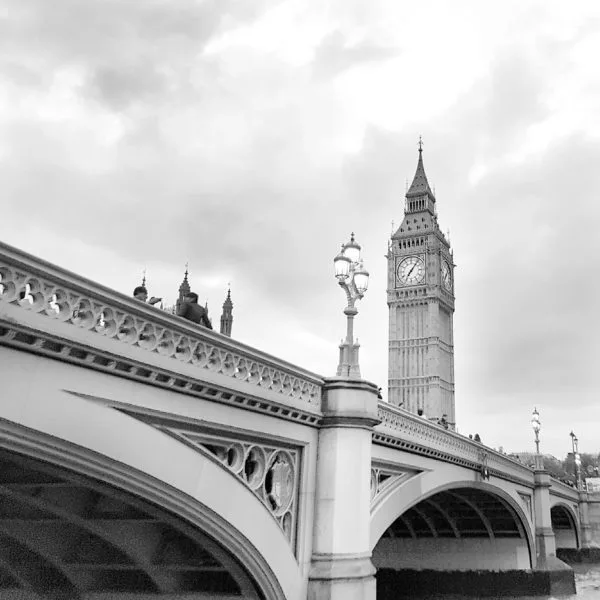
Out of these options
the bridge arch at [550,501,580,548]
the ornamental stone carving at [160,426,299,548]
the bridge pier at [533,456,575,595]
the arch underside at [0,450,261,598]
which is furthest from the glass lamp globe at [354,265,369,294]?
the bridge arch at [550,501,580,548]

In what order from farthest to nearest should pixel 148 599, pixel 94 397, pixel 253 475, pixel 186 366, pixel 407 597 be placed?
pixel 407 597 → pixel 148 599 → pixel 253 475 → pixel 186 366 → pixel 94 397

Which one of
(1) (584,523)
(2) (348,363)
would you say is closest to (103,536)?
(2) (348,363)

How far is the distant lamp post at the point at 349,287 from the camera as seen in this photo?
37.6ft

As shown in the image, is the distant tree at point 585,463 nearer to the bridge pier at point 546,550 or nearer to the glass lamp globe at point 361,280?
the bridge pier at point 546,550

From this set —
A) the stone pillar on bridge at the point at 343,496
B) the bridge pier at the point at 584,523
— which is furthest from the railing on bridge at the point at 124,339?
the bridge pier at the point at 584,523

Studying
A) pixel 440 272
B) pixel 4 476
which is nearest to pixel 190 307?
pixel 4 476

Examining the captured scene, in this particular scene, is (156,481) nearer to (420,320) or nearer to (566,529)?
(566,529)

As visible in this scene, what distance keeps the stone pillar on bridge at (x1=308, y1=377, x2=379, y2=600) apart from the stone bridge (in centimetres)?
2

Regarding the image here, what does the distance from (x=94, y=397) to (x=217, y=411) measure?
78.1 inches

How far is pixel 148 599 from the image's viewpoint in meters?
10.7

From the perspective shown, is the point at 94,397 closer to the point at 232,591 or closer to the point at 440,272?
the point at 232,591

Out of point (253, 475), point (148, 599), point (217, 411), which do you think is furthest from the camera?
point (148, 599)

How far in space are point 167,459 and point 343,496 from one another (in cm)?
377

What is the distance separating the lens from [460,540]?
30.4m
